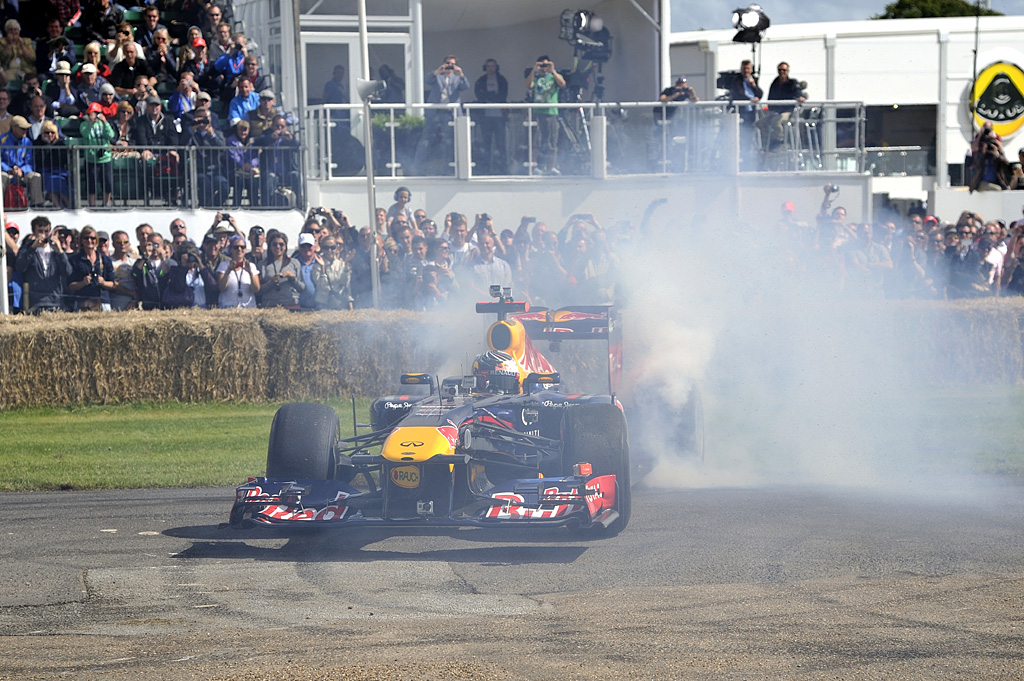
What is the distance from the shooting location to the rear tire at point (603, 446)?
8609mm

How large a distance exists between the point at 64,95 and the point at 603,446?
12072 millimetres

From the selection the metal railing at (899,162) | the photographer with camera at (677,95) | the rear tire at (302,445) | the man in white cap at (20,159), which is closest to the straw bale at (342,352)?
the man in white cap at (20,159)

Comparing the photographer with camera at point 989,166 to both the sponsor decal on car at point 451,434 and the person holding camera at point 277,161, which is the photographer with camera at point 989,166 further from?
the sponsor decal on car at point 451,434

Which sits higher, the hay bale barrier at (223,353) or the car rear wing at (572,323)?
the car rear wing at (572,323)

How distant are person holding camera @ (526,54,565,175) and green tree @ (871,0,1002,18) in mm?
48400

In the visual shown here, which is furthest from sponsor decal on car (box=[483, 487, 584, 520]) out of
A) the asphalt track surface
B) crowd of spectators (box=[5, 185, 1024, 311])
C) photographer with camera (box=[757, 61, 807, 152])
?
photographer with camera (box=[757, 61, 807, 152])

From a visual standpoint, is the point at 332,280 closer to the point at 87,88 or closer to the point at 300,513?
the point at 87,88

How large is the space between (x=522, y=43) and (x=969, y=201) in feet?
28.6

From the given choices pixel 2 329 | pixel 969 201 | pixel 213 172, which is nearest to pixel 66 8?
pixel 213 172

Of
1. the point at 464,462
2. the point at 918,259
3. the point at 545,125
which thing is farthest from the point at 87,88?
the point at 464,462

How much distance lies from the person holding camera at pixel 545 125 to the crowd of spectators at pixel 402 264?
2851 millimetres

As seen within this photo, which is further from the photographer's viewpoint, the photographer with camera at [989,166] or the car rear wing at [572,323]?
the photographer with camera at [989,166]

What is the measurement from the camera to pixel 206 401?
48.0 feet

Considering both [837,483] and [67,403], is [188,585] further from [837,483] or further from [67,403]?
[67,403]
